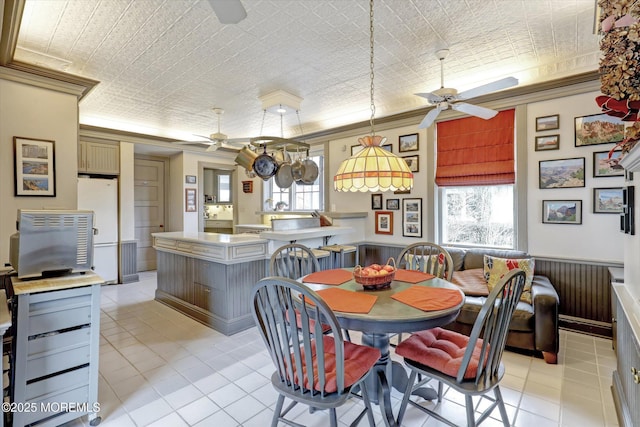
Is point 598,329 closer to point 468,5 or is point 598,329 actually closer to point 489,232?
point 489,232

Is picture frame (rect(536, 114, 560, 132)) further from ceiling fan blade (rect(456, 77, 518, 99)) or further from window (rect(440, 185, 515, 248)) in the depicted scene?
ceiling fan blade (rect(456, 77, 518, 99))

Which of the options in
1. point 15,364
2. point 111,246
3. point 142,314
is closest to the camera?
point 15,364

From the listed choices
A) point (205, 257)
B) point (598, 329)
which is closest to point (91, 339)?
point (205, 257)

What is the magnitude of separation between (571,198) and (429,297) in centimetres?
263

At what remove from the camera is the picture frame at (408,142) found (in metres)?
4.56

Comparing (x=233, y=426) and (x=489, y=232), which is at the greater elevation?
(x=489, y=232)

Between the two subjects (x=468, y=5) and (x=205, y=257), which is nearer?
(x=468, y=5)

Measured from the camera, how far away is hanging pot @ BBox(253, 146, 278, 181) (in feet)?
12.6

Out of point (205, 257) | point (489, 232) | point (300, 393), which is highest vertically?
point (489, 232)

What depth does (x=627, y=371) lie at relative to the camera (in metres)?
1.77

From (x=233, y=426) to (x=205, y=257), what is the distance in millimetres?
2019

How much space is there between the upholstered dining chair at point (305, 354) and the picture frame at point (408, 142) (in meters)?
3.56

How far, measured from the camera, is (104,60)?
306 centimetres

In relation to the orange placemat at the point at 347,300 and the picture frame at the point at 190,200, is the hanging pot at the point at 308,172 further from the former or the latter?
the picture frame at the point at 190,200
